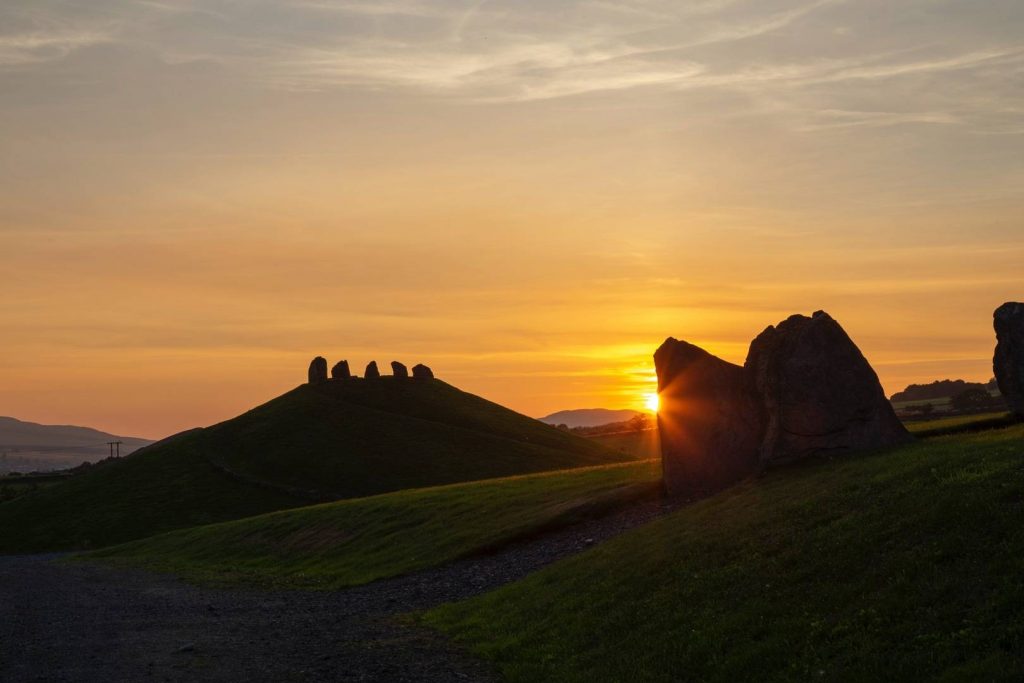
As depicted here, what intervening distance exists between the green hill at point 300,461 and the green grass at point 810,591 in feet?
283

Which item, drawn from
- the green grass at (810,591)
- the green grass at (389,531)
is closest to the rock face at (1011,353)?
the green grass at (810,591)

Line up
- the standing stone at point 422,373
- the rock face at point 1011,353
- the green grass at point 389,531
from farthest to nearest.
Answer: the standing stone at point 422,373 < the green grass at point 389,531 < the rock face at point 1011,353

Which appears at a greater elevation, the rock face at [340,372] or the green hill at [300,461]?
the rock face at [340,372]

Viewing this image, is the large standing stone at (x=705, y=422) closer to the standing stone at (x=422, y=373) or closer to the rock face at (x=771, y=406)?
the rock face at (x=771, y=406)

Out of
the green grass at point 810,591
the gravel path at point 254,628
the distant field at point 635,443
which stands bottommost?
the gravel path at point 254,628

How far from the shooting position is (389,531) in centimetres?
6197

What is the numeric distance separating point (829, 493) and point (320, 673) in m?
16.7

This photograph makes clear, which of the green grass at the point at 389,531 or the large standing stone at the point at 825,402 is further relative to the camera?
the green grass at the point at 389,531

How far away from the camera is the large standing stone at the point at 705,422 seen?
143 feet

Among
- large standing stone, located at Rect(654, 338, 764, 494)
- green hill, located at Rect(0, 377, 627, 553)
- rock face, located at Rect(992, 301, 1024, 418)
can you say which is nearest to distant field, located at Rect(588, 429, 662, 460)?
green hill, located at Rect(0, 377, 627, 553)

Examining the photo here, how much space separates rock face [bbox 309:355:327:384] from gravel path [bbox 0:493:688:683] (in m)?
112

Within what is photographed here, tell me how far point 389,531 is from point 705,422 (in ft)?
84.6

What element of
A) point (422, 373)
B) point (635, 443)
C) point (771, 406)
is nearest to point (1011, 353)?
point (771, 406)

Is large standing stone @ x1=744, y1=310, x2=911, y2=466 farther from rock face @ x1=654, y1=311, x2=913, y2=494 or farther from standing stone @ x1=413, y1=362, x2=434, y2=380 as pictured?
standing stone @ x1=413, y1=362, x2=434, y2=380
